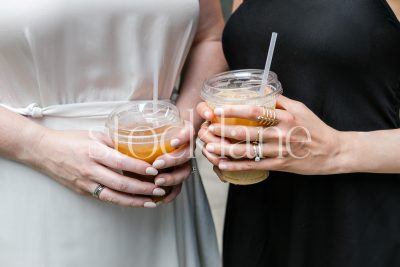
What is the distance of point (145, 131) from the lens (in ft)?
3.63

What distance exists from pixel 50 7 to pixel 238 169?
55 cm

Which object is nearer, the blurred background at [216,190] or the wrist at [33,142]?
the wrist at [33,142]

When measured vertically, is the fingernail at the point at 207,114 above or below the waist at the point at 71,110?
above

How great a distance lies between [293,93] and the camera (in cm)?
130

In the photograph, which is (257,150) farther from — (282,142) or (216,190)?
(216,190)

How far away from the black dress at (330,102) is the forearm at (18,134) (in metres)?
0.56

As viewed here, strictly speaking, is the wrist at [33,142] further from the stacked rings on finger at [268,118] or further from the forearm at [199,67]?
the stacked rings on finger at [268,118]

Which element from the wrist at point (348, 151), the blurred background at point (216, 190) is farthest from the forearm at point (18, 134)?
the blurred background at point (216, 190)

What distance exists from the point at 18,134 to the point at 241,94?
0.52 metres

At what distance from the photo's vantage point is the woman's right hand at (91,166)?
1127mm

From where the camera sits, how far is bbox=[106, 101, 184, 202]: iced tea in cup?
1107 mm

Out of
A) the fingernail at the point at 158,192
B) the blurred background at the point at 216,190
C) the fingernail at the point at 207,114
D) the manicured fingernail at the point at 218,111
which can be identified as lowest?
the blurred background at the point at 216,190

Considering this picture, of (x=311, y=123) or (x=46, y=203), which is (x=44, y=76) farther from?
(x=311, y=123)

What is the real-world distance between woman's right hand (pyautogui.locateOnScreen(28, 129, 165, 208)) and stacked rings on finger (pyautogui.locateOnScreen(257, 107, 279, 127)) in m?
0.26
